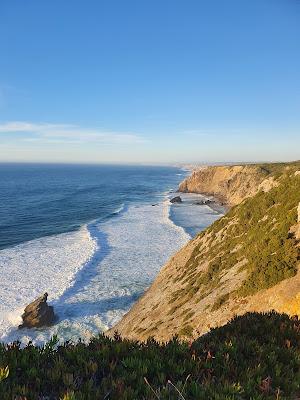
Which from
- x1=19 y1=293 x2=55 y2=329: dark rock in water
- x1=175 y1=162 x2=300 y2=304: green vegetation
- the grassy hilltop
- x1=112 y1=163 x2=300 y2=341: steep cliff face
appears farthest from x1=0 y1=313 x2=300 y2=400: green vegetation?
x1=19 y1=293 x2=55 y2=329: dark rock in water

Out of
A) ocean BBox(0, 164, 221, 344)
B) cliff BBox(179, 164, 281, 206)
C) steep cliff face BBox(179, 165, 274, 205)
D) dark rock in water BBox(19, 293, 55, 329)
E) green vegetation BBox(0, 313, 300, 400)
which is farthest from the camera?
cliff BBox(179, 164, 281, 206)

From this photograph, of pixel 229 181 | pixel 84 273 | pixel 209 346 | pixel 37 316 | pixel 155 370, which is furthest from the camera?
pixel 229 181

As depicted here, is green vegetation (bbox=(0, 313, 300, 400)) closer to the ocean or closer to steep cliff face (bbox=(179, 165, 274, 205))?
Result: the ocean

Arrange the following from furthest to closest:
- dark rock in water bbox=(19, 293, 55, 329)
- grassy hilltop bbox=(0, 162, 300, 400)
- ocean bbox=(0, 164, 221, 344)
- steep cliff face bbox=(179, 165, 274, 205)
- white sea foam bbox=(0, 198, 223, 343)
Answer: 1. steep cliff face bbox=(179, 165, 274, 205)
2. ocean bbox=(0, 164, 221, 344)
3. white sea foam bbox=(0, 198, 223, 343)
4. dark rock in water bbox=(19, 293, 55, 329)
5. grassy hilltop bbox=(0, 162, 300, 400)

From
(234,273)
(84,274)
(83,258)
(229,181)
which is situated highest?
(229,181)

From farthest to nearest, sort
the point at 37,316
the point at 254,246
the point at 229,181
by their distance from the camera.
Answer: the point at 229,181 → the point at 37,316 → the point at 254,246

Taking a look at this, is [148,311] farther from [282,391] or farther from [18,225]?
[18,225]

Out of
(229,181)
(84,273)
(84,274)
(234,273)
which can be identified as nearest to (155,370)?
(234,273)

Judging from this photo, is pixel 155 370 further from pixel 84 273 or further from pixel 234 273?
pixel 84 273
